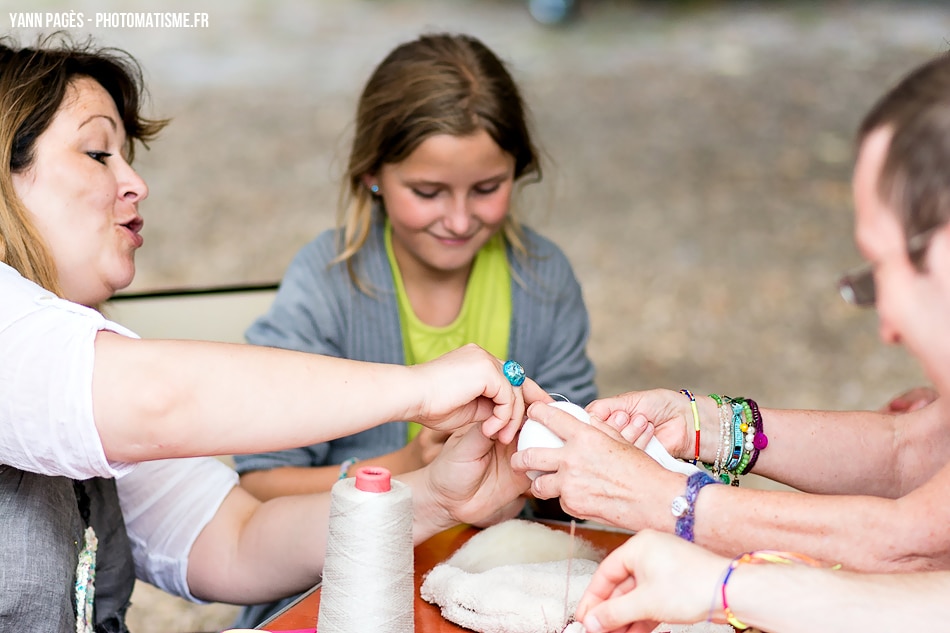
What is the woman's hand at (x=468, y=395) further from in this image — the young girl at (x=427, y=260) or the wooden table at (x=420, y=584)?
the young girl at (x=427, y=260)

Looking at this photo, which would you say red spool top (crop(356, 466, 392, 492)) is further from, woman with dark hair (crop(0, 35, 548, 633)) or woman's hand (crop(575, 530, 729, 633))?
woman's hand (crop(575, 530, 729, 633))

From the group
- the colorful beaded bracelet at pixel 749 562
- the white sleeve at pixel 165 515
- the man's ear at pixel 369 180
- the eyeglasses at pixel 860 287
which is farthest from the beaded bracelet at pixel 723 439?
the man's ear at pixel 369 180

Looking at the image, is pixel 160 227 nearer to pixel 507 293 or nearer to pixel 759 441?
pixel 507 293

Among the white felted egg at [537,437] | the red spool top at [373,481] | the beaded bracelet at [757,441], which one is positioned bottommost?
the beaded bracelet at [757,441]

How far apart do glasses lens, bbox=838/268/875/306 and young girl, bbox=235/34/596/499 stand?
992 millimetres

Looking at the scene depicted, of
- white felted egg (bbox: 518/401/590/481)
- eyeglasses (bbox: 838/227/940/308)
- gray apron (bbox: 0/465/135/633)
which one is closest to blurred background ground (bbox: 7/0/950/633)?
white felted egg (bbox: 518/401/590/481)

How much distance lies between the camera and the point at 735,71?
6.11 m

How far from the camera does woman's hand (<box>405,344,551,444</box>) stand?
3.74ft

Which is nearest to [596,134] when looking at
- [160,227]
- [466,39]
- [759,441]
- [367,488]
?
[160,227]

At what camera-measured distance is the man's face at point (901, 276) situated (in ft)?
2.79

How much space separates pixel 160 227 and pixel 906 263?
4621mm

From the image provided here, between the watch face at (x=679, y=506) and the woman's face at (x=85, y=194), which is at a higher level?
the woman's face at (x=85, y=194)

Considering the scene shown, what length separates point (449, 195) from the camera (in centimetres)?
195

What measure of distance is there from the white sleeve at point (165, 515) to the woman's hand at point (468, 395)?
1.77ft
